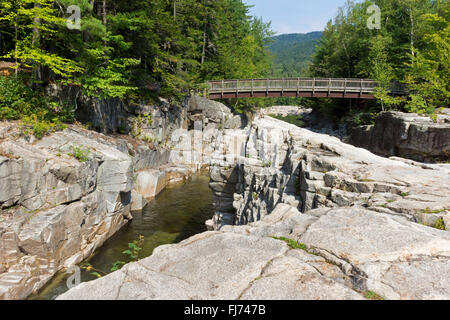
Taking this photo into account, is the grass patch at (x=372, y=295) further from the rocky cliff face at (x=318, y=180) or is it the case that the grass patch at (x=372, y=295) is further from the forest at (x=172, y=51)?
the forest at (x=172, y=51)

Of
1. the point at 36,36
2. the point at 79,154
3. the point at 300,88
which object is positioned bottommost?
the point at 79,154

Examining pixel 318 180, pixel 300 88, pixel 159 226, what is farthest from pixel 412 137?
pixel 159 226

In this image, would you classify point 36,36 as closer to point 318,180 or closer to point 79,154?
point 79,154

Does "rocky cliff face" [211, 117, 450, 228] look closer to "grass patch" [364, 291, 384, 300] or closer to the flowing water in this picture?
the flowing water

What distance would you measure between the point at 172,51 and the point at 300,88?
15508 millimetres

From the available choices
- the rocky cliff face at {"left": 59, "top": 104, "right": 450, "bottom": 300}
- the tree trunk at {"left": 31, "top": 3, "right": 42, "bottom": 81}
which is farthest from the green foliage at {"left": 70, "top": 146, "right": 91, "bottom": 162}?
the rocky cliff face at {"left": 59, "top": 104, "right": 450, "bottom": 300}

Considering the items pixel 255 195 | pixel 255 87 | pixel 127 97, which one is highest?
pixel 255 87

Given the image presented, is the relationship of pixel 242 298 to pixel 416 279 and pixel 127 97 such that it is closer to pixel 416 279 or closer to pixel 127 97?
pixel 416 279

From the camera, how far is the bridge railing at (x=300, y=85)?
2806cm

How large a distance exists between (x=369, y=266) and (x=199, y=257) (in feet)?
9.78

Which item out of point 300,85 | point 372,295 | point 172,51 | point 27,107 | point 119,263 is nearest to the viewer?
point 372,295

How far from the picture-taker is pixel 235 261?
456 centimetres

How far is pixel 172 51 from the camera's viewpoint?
2898 centimetres

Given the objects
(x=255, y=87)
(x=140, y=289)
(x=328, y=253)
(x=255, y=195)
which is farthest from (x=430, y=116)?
(x=140, y=289)
